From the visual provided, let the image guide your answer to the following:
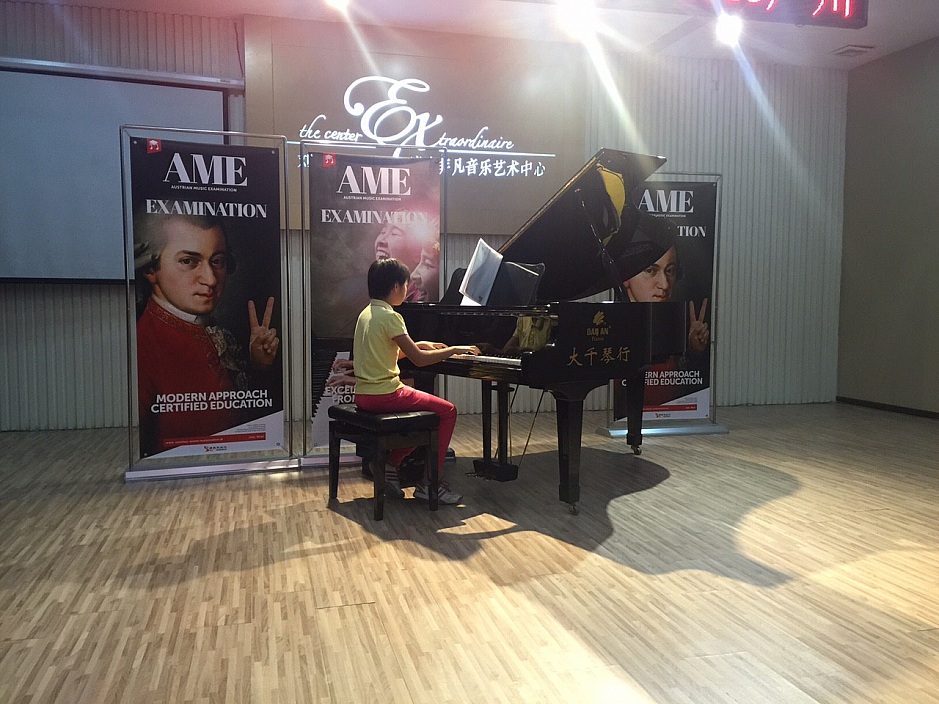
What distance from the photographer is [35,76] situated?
→ 5.58 meters

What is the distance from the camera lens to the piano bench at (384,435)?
3.45 metres

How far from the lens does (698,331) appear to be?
5711 millimetres

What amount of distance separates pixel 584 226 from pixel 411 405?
1360mm

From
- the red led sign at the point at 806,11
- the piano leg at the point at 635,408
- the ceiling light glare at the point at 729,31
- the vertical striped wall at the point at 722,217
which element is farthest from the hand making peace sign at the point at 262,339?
the ceiling light glare at the point at 729,31

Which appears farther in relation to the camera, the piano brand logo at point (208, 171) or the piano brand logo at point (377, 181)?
the piano brand logo at point (377, 181)

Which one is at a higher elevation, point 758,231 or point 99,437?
point 758,231

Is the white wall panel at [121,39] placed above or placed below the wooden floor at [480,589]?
above

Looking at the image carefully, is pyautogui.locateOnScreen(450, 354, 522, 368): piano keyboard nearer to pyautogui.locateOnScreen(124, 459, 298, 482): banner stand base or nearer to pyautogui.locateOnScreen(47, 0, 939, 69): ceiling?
pyautogui.locateOnScreen(124, 459, 298, 482): banner stand base

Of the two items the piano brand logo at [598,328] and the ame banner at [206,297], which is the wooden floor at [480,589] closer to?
the ame banner at [206,297]

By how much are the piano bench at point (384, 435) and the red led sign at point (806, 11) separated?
107 inches

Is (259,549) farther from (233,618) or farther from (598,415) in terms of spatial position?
(598,415)

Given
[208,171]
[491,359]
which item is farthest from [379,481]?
[208,171]

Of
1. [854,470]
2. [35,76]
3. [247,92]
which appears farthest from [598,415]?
[35,76]

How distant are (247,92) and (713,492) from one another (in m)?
4.65
